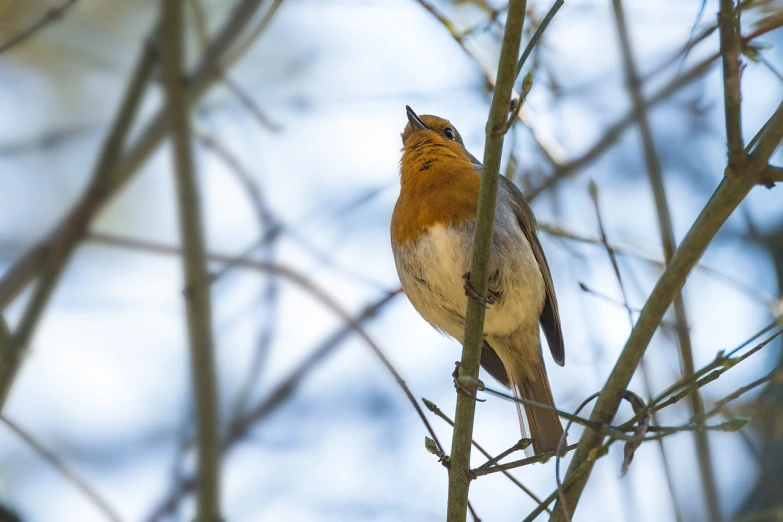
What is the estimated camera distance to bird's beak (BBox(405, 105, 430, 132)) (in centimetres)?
423

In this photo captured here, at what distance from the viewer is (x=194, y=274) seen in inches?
130

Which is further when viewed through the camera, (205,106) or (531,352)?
(205,106)

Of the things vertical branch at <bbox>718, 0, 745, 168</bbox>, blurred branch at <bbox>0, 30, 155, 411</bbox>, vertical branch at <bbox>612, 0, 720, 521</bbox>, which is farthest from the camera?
blurred branch at <bbox>0, 30, 155, 411</bbox>

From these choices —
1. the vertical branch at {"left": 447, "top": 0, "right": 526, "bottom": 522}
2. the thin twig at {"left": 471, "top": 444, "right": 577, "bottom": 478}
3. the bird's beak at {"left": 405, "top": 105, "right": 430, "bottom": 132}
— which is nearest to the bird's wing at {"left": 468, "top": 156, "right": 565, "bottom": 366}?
the bird's beak at {"left": 405, "top": 105, "right": 430, "bottom": 132}

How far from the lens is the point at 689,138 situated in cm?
511

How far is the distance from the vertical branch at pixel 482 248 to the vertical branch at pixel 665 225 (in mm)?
548

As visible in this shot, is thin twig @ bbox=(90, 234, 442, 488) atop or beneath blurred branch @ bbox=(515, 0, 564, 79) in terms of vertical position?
atop

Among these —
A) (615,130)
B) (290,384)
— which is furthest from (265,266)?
(615,130)

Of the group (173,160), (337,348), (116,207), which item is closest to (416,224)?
(337,348)

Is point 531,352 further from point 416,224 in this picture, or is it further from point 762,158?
point 762,158

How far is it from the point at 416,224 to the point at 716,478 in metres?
1.60

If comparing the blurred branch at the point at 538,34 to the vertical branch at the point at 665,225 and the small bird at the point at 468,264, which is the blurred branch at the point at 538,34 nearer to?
the vertical branch at the point at 665,225

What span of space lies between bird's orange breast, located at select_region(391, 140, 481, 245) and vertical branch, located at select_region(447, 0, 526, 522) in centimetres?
116

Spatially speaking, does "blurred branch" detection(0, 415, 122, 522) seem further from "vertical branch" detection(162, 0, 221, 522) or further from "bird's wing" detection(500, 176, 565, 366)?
"bird's wing" detection(500, 176, 565, 366)
